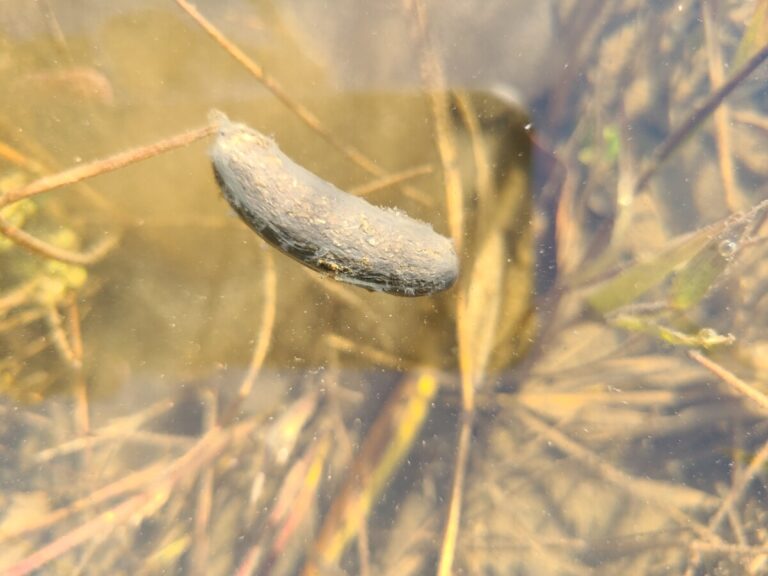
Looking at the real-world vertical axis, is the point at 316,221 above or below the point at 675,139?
below

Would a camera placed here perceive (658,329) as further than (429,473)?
No

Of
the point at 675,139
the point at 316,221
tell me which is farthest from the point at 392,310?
the point at 675,139

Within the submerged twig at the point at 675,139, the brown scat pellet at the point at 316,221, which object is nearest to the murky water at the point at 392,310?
the submerged twig at the point at 675,139

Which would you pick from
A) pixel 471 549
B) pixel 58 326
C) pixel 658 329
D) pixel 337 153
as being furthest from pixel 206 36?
pixel 471 549

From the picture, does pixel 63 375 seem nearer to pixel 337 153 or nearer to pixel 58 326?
pixel 58 326

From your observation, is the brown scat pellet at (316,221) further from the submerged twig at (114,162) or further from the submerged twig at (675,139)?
the submerged twig at (675,139)

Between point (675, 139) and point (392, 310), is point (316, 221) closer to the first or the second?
point (392, 310)
